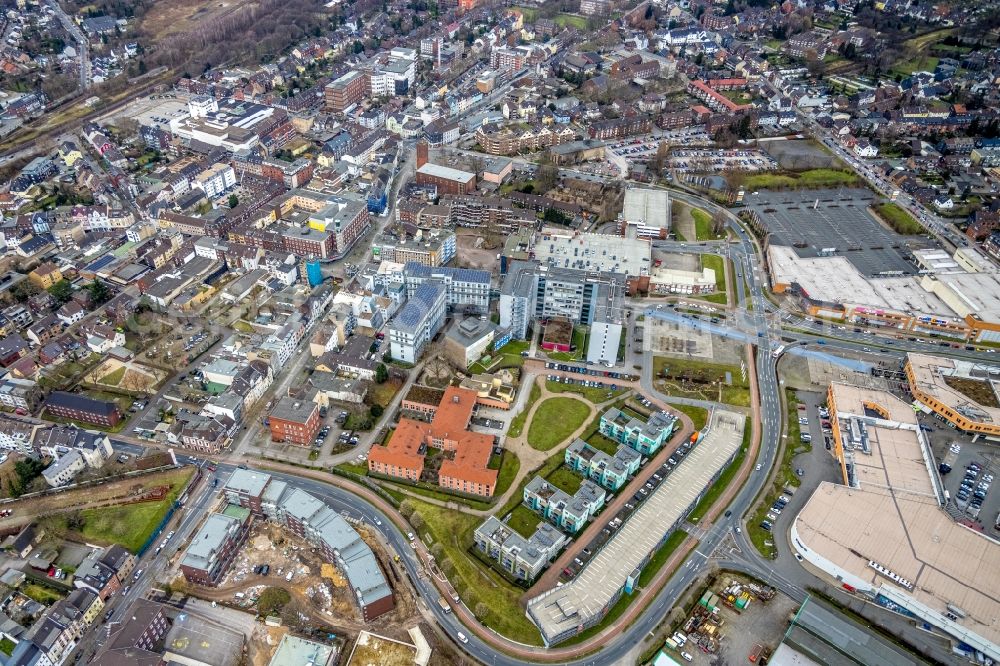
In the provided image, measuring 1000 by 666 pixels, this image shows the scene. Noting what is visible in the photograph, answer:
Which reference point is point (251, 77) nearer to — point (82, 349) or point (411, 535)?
point (82, 349)

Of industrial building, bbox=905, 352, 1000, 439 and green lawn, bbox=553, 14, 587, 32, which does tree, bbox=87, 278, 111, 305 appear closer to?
industrial building, bbox=905, 352, 1000, 439

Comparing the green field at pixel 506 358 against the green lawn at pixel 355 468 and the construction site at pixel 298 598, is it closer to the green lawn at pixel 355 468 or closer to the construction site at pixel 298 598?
the green lawn at pixel 355 468

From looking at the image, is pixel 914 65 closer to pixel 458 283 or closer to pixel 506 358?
pixel 458 283

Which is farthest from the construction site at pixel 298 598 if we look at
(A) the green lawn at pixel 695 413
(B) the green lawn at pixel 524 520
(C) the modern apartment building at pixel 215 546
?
(A) the green lawn at pixel 695 413

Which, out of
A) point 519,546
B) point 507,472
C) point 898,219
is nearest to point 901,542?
point 519,546

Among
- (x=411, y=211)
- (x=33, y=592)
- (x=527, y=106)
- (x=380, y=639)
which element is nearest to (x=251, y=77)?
(x=527, y=106)

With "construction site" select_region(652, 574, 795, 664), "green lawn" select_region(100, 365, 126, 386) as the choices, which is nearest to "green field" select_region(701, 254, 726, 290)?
"construction site" select_region(652, 574, 795, 664)
